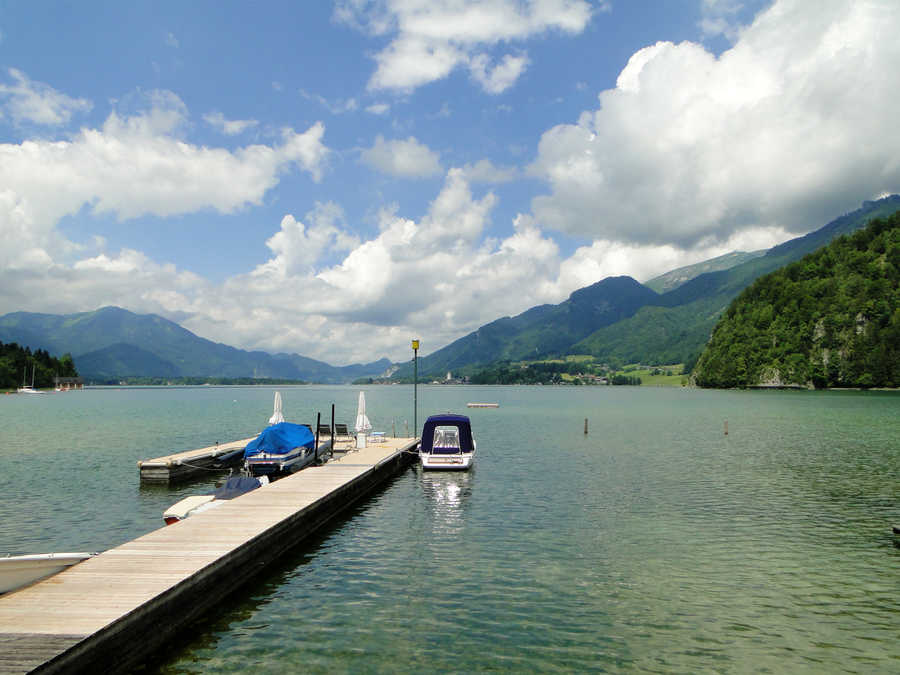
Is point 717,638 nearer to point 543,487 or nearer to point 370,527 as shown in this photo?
point 370,527

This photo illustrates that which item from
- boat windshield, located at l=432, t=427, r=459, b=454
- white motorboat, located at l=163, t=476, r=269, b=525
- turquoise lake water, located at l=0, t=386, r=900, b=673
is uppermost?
boat windshield, located at l=432, t=427, r=459, b=454

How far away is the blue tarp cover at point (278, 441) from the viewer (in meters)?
34.6

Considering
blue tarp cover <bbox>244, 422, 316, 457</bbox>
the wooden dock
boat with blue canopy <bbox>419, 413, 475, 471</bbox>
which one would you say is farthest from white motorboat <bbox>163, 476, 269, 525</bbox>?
boat with blue canopy <bbox>419, 413, 475, 471</bbox>

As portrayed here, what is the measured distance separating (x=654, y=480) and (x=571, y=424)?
4901cm

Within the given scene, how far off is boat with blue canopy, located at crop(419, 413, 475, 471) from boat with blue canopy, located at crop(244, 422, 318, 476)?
8663 millimetres

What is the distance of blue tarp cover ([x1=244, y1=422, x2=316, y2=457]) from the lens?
34.6 meters

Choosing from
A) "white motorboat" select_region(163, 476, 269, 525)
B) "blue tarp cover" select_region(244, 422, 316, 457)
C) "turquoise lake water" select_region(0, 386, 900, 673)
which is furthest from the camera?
"blue tarp cover" select_region(244, 422, 316, 457)

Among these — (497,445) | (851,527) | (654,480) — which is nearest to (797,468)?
(654,480)

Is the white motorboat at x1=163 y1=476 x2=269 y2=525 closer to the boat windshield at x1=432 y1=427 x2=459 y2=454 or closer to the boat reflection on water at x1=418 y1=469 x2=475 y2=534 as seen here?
the boat reflection on water at x1=418 y1=469 x2=475 y2=534

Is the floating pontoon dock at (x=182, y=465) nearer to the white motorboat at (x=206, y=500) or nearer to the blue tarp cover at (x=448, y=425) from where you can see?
the blue tarp cover at (x=448, y=425)

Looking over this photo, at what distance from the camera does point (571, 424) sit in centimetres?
8356

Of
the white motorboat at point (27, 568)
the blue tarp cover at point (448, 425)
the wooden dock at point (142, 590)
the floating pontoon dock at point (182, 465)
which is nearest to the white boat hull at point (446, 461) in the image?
the blue tarp cover at point (448, 425)

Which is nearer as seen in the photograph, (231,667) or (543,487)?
(231,667)

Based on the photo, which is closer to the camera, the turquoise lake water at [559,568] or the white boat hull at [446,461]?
the turquoise lake water at [559,568]
